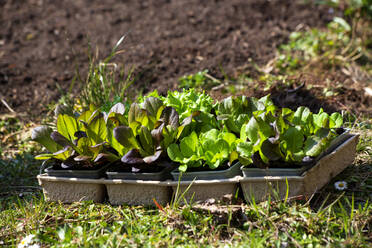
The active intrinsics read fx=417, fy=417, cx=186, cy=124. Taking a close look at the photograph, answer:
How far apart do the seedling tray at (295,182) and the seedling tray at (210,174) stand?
7 cm

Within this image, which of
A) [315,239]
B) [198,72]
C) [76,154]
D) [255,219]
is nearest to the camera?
[315,239]

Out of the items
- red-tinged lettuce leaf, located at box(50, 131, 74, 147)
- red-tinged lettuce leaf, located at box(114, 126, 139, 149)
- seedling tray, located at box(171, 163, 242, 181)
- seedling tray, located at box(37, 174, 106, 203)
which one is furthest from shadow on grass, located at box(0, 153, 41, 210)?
seedling tray, located at box(171, 163, 242, 181)

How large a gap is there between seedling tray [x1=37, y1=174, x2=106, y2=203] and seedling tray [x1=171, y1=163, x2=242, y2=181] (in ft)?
1.55

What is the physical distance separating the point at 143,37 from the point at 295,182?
355cm

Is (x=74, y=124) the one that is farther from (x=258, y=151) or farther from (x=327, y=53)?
(x=327, y=53)

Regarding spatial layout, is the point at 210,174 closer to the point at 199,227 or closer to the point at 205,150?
the point at 205,150

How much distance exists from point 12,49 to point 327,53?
154 inches

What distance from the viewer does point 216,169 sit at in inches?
86.0

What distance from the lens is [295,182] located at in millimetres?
2000

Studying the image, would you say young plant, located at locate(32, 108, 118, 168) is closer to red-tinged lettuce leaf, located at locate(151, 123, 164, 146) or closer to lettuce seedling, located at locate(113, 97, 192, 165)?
lettuce seedling, located at locate(113, 97, 192, 165)

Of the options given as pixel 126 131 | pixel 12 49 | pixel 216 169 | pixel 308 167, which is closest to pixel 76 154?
pixel 126 131

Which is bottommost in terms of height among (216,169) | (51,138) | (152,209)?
(152,209)

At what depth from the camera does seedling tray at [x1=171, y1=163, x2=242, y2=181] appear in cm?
210

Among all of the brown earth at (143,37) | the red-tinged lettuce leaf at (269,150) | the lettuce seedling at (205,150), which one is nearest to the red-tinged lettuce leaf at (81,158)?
the lettuce seedling at (205,150)
